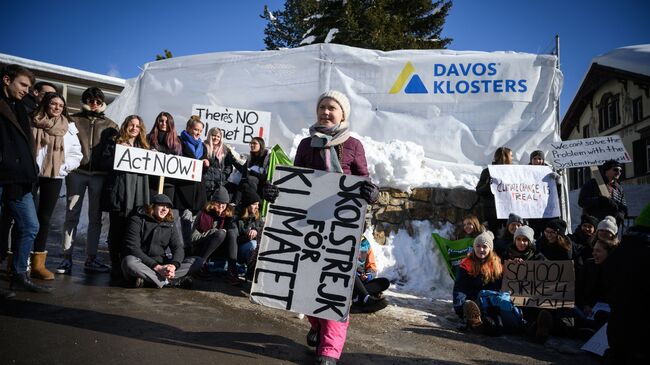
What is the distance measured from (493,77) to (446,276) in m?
4.35

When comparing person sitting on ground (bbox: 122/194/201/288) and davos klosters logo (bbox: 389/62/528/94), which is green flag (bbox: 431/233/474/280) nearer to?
davos klosters logo (bbox: 389/62/528/94)

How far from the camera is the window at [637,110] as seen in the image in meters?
20.5

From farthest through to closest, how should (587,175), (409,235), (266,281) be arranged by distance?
1. (587,175)
2. (409,235)
3. (266,281)

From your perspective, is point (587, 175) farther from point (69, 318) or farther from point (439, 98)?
point (69, 318)

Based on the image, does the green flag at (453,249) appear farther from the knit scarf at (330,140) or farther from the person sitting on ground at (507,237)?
the knit scarf at (330,140)

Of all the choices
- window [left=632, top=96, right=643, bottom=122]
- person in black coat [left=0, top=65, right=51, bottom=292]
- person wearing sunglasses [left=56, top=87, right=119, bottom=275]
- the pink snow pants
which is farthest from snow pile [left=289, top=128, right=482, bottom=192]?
window [left=632, top=96, right=643, bottom=122]

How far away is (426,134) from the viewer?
866 centimetres

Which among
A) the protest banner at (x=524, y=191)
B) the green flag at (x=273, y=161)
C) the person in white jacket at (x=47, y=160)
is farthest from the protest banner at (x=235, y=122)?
the protest banner at (x=524, y=191)

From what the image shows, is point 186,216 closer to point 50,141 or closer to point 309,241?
point 50,141

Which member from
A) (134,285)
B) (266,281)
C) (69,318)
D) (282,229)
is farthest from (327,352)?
(134,285)

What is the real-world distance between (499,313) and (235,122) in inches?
224

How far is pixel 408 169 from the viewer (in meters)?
7.53

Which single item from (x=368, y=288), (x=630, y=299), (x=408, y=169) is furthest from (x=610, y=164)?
(x=630, y=299)

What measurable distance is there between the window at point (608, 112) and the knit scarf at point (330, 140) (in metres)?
24.7
